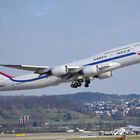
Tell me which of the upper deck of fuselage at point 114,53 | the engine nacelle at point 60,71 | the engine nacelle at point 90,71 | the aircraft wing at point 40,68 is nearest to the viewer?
the upper deck of fuselage at point 114,53

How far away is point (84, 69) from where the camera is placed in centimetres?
7112

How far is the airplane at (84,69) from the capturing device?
6894 cm

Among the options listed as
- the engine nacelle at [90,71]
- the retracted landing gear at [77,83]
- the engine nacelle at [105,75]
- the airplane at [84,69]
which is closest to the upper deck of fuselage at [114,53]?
the airplane at [84,69]

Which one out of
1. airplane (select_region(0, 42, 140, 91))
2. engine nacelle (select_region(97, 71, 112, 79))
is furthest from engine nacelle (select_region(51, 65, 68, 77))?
engine nacelle (select_region(97, 71, 112, 79))

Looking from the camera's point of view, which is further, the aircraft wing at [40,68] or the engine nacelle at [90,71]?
the aircraft wing at [40,68]

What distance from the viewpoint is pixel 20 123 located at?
160 meters

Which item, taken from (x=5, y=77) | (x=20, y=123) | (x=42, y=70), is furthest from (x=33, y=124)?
(x=42, y=70)

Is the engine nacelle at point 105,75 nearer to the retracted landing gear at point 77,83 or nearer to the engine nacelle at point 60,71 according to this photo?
the retracted landing gear at point 77,83

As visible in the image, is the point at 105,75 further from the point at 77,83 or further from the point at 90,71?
the point at 90,71

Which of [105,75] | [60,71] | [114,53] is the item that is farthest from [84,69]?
[105,75]

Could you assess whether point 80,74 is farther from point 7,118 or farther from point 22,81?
point 7,118

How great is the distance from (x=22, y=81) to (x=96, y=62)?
606 inches

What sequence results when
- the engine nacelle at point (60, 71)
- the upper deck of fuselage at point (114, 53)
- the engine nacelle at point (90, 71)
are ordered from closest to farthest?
the upper deck of fuselage at point (114, 53) < the engine nacelle at point (90, 71) < the engine nacelle at point (60, 71)

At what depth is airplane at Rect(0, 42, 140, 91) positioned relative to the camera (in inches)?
2714
